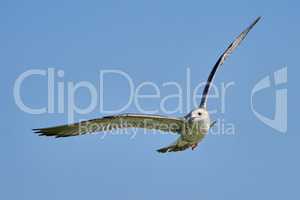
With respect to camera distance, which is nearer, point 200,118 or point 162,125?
point 200,118

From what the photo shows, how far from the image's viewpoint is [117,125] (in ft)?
57.1

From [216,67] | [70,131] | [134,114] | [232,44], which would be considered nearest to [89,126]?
[70,131]

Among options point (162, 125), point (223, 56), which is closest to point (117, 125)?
point (162, 125)

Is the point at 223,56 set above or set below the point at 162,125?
above

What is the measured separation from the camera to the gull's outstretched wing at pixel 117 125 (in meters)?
16.8

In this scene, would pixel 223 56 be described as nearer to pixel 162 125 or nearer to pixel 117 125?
pixel 162 125

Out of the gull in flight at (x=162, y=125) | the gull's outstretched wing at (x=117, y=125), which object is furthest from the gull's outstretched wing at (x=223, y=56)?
the gull's outstretched wing at (x=117, y=125)

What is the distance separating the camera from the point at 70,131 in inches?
695

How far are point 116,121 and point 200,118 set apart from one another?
230cm

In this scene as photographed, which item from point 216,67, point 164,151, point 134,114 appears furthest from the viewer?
point 216,67

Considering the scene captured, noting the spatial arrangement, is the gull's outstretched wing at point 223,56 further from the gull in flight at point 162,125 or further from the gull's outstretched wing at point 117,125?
the gull's outstretched wing at point 117,125

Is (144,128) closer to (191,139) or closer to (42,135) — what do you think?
(191,139)

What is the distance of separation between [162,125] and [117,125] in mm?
1296

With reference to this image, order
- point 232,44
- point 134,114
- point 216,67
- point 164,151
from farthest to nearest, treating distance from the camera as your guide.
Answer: point 232,44, point 216,67, point 164,151, point 134,114
